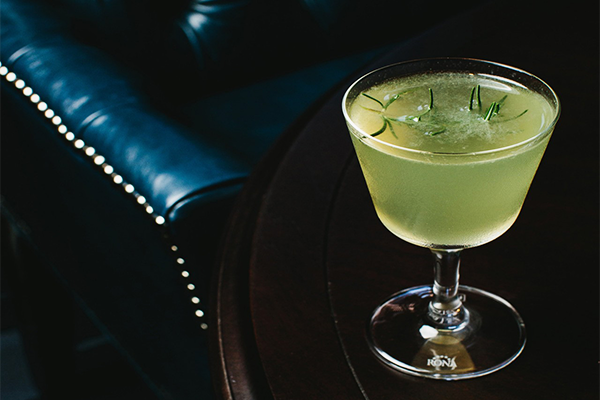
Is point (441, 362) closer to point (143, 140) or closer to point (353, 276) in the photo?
point (353, 276)

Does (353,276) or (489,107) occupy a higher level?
(489,107)

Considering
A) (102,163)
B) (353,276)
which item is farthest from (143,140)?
(353,276)

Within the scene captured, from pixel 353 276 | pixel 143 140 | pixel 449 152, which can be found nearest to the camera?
pixel 449 152

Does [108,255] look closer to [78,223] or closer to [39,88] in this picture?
[78,223]

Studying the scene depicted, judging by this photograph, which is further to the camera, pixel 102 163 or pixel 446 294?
pixel 102 163

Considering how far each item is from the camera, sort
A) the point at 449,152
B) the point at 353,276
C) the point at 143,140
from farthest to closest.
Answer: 1. the point at 143,140
2. the point at 353,276
3. the point at 449,152

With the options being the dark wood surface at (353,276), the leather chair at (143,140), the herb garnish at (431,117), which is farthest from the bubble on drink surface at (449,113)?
the leather chair at (143,140)

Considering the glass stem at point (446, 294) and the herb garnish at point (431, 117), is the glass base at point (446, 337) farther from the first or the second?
the herb garnish at point (431, 117)

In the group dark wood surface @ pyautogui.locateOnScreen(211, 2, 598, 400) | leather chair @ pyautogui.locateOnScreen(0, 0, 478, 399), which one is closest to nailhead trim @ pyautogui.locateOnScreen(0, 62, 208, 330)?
leather chair @ pyautogui.locateOnScreen(0, 0, 478, 399)
